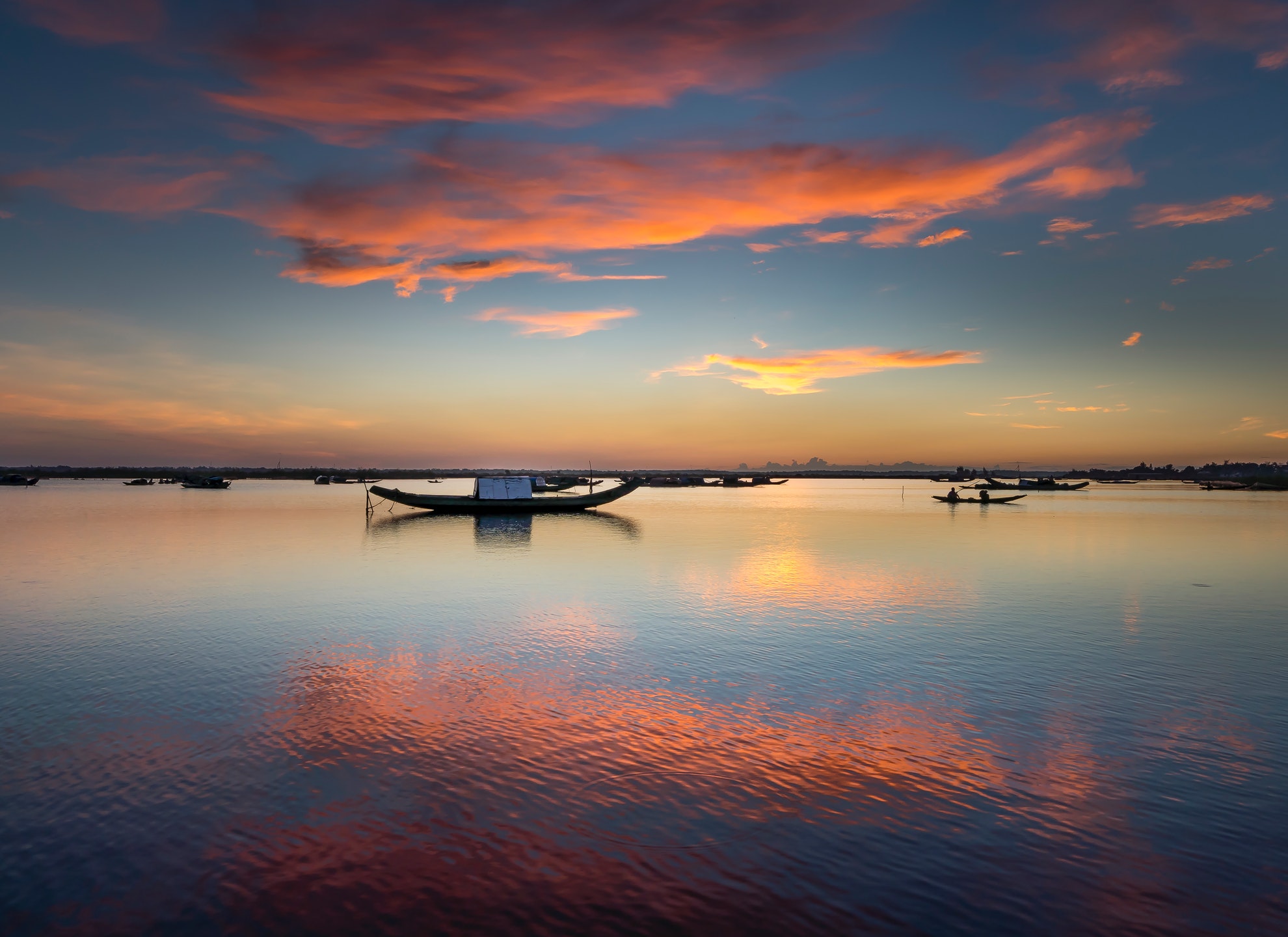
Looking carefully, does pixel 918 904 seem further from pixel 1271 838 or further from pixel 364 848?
pixel 364 848

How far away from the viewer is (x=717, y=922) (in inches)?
230

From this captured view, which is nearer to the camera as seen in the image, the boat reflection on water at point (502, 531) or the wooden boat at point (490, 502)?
the boat reflection on water at point (502, 531)

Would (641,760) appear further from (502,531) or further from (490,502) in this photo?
(490,502)

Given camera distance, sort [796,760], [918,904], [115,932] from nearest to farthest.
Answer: [115,932]
[918,904]
[796,760]

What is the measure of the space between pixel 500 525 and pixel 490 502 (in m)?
7.13

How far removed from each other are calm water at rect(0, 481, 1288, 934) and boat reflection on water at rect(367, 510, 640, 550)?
1710 cm

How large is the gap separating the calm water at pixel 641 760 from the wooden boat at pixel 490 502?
32472 mm

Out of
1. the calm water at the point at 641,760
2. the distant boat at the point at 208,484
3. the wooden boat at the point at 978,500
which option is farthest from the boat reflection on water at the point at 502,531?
the distant boat at the point at 208,484

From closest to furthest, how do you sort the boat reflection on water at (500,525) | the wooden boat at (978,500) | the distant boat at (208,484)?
the boat reflection on water at (500,525), the wooden boat at (978,500), the distant boat at (208,484)

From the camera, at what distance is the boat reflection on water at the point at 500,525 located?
39.9 meters

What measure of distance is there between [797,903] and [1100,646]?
12.9 meters

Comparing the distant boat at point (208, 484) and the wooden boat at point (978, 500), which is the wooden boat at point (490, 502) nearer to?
the wooden boat at point (978, 500)

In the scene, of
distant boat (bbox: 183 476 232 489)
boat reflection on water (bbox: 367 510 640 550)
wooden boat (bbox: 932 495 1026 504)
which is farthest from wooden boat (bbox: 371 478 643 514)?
distant boat (bbox: 183 476 232 489)

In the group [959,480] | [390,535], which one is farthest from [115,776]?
[959,480]
